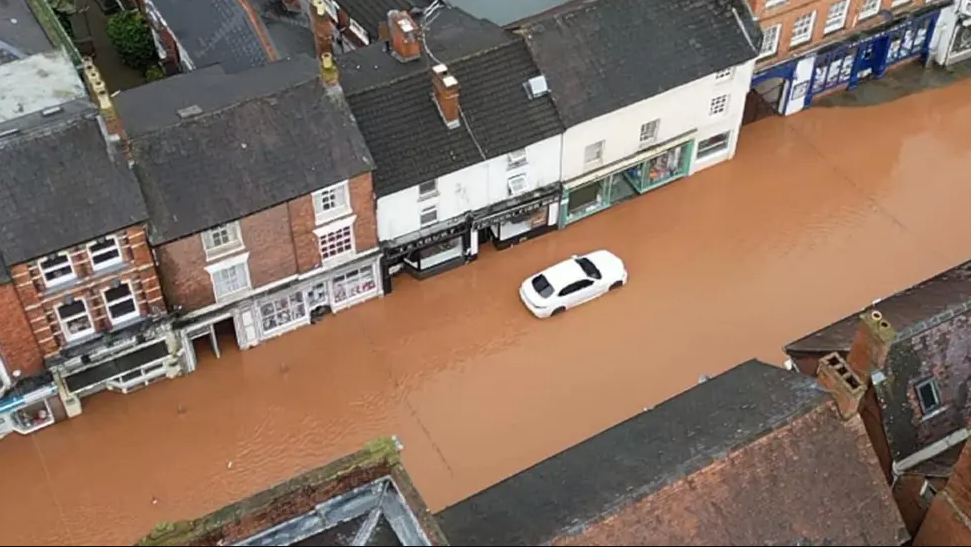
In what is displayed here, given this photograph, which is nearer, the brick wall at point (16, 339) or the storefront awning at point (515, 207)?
the brick wall at point (16, 339)

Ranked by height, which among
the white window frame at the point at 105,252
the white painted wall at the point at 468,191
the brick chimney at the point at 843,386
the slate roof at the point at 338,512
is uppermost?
the white window frame at the point at 105,252

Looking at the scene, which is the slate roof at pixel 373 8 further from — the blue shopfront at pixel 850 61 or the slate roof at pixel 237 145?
the blue shopfront at pixel 850 61

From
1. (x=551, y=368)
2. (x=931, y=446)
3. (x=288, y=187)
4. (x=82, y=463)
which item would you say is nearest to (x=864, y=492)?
(x=931, y=446)

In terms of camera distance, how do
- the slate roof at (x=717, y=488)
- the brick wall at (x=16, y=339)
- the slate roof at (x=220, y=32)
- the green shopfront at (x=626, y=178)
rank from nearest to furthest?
the slate roof at (x=717, y=488)
the brick wall at (x=16, y=339)
the slate roof at (x=220, y=32)
the green shopfront at (x=626, y=178)

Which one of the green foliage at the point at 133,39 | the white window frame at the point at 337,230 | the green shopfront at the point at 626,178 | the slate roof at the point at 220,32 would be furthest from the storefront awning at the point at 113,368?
the green foliage at the point at 133,39

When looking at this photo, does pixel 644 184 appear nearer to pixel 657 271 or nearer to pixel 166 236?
pixel 657 271

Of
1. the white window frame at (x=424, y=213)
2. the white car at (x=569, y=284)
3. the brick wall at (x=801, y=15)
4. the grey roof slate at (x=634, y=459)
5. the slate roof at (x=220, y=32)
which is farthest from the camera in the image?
the brick wall at (x=801, y=15)
